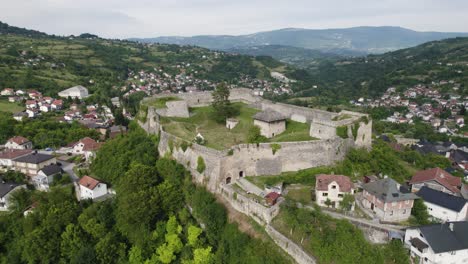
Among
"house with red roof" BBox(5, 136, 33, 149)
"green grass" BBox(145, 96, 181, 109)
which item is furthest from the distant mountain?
"green grass" BBox(145, 96, 181, 109)

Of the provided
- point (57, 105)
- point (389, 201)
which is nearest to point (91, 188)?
point (389, 201)

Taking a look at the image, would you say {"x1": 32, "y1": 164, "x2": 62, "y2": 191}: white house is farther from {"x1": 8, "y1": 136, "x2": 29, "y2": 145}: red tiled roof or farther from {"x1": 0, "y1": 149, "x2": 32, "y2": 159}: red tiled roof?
{"x1": 8, "y1": 136, "x2": 29, "y2": 145}: red tiled roof

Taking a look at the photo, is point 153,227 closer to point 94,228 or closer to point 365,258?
point 94,228

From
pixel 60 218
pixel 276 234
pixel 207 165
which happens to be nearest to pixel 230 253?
pixel 276 234

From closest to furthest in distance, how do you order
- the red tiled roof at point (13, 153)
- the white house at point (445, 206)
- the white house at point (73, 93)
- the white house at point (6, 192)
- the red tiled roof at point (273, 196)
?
the white house at point (445, 206) < the red tiled roof at point (273, 196) < the white house at point (6, 192) < the red tiled roof at point (13, 153) < the white house at point (73, 93)

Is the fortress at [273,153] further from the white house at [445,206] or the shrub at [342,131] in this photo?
the white house at [445,206]

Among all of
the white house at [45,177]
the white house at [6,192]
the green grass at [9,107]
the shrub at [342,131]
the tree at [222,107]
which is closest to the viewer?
the shrub at [342,131]

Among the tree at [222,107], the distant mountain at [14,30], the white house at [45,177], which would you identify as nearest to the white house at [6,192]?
the white house at [45,177]
